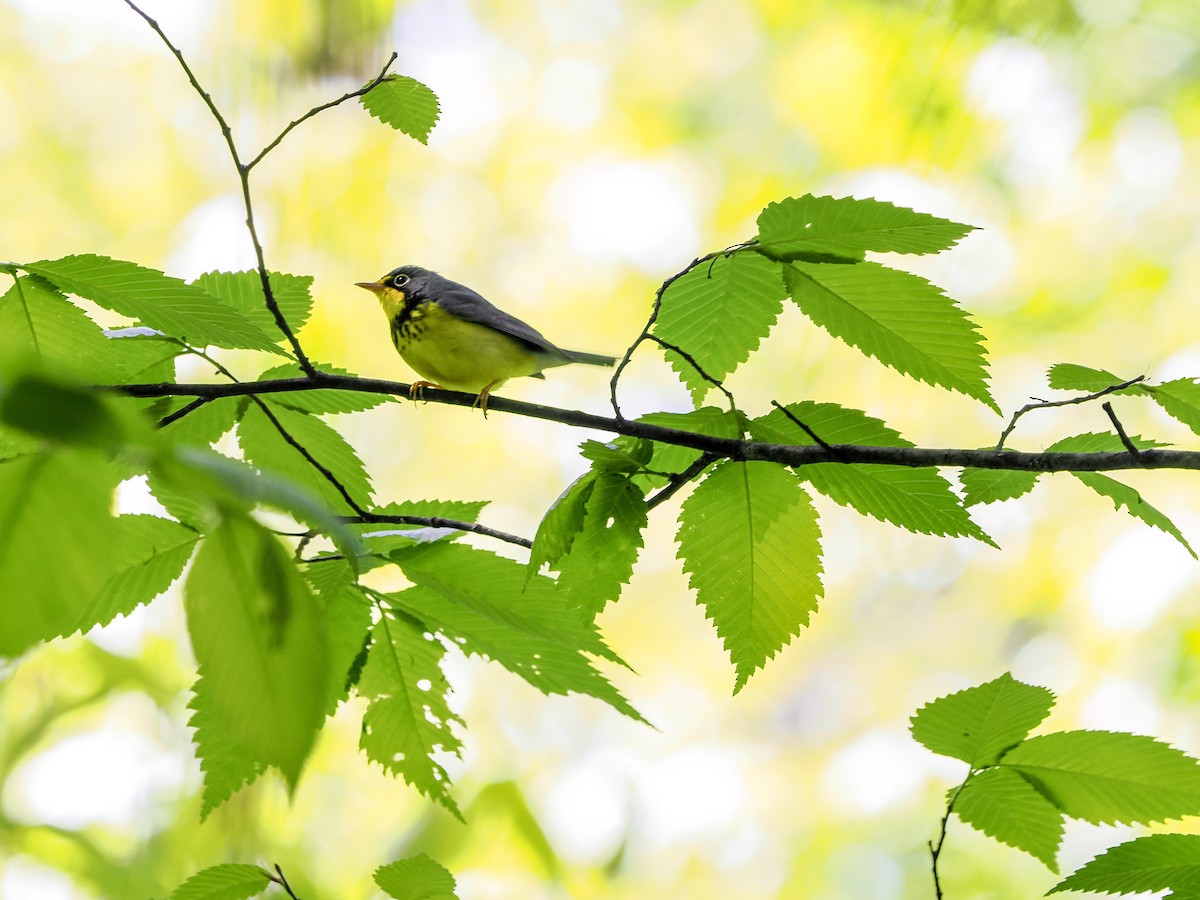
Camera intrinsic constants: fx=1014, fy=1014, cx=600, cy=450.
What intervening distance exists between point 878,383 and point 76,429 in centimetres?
454

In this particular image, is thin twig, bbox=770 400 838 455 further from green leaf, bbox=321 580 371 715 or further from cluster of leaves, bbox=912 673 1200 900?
green leaf, bbox=321 580 371 715

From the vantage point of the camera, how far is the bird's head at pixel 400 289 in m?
2.46

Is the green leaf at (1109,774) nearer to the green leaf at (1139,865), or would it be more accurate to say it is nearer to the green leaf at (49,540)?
the green leaf at (1139,865)

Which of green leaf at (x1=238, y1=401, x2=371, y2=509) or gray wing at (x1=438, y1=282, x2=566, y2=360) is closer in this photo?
green leaf at (x1=238, y1=401, x2=371, y2=509)

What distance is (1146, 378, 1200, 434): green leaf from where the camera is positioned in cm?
86

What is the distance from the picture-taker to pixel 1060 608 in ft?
16.2

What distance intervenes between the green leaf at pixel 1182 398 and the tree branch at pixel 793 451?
3.9 inches

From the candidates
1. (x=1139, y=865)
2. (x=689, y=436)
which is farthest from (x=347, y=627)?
(x=1139, y=865)

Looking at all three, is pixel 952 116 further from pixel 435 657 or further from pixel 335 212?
pixel 435 657

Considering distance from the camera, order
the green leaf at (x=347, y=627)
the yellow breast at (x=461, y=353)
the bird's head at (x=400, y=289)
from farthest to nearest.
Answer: the bird's head at (x=400, y=289)
the yellow breast at (x=461, y=353)
the green leaf at (x=347, y=627)

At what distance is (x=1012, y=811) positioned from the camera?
87 centimetres

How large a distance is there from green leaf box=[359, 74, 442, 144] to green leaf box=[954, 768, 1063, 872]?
0.76 metres

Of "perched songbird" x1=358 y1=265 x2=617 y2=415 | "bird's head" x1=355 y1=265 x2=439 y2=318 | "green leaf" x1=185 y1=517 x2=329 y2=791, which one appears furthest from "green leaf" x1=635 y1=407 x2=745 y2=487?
"bird's head" x1=355 y1=265 x2=439 y2=318

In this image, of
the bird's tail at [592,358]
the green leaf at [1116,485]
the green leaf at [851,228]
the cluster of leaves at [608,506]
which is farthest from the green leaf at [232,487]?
the bird's tail at [592,358]
